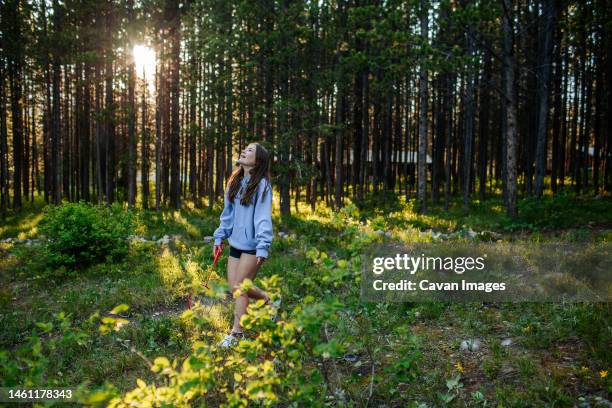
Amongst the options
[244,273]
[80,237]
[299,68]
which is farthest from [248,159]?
[299,68]

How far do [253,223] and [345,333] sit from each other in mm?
1849

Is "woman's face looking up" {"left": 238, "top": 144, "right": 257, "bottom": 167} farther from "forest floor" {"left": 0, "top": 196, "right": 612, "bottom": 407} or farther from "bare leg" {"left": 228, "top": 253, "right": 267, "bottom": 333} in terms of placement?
"forest floor" {"left": 0, "top": 196, "right": 612, "bottom": 407}

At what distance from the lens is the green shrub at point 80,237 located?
9430 millimetres

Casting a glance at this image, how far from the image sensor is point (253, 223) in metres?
4.99

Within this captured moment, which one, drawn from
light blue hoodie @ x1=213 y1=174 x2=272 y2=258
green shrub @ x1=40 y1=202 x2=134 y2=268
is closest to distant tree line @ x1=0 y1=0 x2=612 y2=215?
green shrub @ x1=40 y1=202 x2=134 y2=268

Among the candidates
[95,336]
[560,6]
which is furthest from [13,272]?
[560,6]

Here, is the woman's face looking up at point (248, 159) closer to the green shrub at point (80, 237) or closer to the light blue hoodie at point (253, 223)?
the light blue hoodie at point (253, 223)

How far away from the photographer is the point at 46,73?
21.9 meters

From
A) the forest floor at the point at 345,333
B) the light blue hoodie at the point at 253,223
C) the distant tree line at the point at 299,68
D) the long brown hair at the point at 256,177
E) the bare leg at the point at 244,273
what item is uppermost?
the distant tree line at the point at 299,68

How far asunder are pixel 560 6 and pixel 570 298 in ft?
53.0

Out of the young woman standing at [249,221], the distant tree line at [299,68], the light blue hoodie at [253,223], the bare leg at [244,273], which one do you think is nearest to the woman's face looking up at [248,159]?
the young woman standing at [249,221]

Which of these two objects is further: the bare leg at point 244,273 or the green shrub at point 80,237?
the green shrub at point 80,237

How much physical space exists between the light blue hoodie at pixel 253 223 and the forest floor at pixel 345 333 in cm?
82

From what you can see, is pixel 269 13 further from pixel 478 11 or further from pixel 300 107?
pixel 478 11
